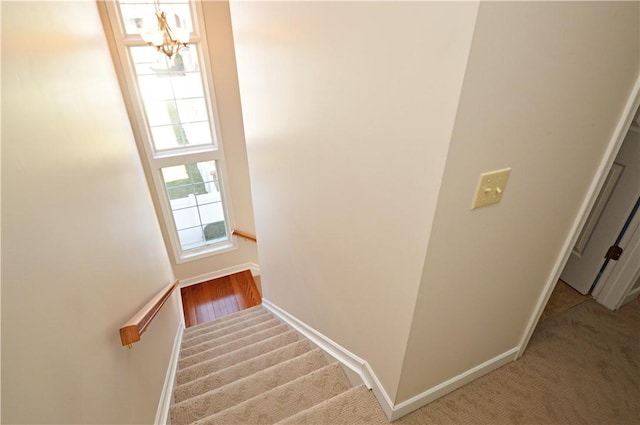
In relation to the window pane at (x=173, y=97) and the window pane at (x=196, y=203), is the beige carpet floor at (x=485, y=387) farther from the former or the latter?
the window pane at (x=173, y=97)

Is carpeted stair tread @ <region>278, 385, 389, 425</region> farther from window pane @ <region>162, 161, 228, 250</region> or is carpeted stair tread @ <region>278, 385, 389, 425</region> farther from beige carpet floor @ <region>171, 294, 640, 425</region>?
window pane @ <region>162, 161, 228, 250</region>

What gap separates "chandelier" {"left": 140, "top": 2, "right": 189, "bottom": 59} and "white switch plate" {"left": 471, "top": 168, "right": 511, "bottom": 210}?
8.94ft

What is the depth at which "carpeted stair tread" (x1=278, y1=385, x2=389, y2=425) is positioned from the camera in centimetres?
149

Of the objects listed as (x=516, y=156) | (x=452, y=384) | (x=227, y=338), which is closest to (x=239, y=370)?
(x=227, y=338)

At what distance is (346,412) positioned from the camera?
154cm

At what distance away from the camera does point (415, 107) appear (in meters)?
A: 0.92

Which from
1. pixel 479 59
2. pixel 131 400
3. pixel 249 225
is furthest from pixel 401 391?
pixel 249 225

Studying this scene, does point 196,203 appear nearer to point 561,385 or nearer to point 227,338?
point 227,338

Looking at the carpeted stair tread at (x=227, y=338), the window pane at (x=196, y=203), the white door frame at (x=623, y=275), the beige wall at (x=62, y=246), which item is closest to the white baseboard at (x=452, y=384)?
the white door frame at (x=623, y=275)

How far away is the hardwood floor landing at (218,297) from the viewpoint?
4.19 m

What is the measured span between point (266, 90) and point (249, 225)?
2.82 metres

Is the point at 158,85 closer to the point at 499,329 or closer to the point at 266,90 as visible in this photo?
the point at 266,90

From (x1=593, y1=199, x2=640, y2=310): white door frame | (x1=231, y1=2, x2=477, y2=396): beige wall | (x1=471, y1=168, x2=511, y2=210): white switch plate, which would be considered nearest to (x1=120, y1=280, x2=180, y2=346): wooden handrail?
(x1=231, y1=2, x2=477, y2=396): beige wall

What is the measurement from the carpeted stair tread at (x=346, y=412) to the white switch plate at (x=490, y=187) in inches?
42.7
